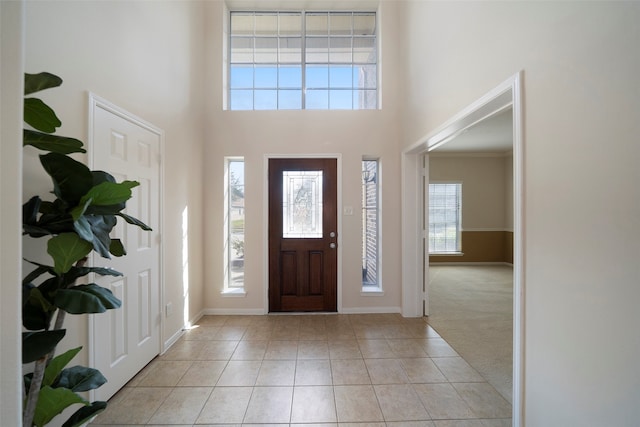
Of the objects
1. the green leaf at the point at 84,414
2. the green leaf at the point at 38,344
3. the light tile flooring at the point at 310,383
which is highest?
the green leaf at the point at 38,344

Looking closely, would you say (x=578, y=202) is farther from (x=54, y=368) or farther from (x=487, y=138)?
(x=487, y=138)

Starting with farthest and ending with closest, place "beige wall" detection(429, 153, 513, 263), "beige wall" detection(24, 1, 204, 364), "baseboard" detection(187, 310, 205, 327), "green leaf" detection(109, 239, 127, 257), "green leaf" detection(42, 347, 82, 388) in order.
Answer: "beige wall" detection(429, 153, 513, 263), "baseboard" detection(187, 310, 205, 327), "beige wall" detection(24, 1, 204, 364), "green leaf" detection(109, 239, 127, 257), "green leaf" detection(42, 347, 82, 388)

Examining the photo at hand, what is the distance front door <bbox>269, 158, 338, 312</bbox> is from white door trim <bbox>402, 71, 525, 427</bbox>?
92 centimetres

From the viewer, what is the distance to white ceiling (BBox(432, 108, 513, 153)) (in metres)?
4.40

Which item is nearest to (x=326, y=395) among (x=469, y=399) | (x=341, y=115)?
(x=469, y=399)

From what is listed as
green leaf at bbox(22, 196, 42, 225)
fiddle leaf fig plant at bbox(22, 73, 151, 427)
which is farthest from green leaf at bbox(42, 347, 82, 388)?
green leaf at bbox(22, 196, 42, 225)

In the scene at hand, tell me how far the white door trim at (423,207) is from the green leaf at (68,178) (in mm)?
2038

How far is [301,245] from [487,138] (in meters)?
4.49

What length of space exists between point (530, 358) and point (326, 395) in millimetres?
1330

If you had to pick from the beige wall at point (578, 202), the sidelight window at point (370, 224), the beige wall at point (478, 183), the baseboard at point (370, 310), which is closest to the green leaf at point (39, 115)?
the beige wall at point (578, 202)

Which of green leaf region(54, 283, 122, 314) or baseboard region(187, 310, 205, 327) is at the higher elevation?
green leaf region(54, 283, 122, 314)

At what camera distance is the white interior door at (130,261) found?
185 centimetres

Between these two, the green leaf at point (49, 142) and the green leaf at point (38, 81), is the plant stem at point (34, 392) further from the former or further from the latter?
the green leaf at point (38, 81)

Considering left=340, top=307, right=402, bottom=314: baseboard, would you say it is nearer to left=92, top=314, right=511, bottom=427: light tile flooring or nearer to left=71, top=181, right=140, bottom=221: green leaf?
left=92, top=314, right=511, bottom=427: light tile flooring
